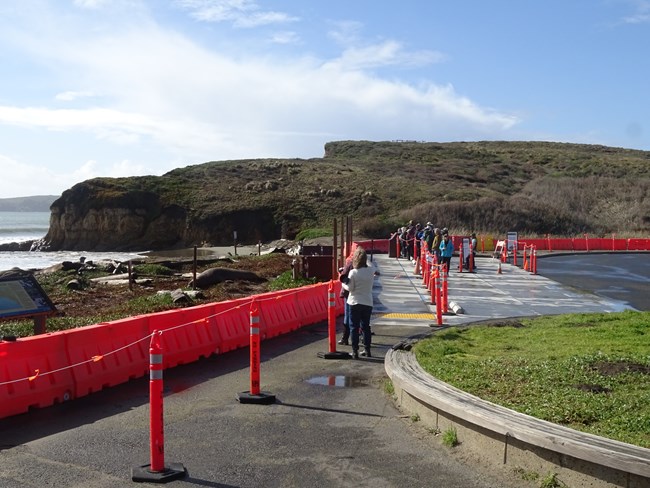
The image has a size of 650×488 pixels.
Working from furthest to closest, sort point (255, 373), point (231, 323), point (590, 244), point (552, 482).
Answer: point (590, 244)
point (231, 323)
point (255, 373)
point (552, 482)

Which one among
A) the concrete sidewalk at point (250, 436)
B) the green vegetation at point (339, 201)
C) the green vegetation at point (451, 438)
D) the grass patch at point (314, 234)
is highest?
the green vegetation at point (339, 201)

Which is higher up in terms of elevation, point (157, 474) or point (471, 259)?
point (471, 259)

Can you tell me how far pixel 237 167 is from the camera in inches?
3595

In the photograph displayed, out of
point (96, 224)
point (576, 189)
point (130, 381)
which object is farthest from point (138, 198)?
point (130, 381)

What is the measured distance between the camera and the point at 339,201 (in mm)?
73312

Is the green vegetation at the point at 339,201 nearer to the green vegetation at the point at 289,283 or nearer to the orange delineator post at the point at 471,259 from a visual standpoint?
the orange delineator post at the point at 471,259

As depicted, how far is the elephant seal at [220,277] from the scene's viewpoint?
23297 millimetres

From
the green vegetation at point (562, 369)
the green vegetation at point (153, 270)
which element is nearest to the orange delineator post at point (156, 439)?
the green vegetation at point (562, 369)

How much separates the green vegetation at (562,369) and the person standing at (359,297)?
2.90 ft

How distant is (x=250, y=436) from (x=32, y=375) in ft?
8.92

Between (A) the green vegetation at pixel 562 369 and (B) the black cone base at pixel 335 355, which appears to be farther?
(B) the black cone base at pixel 335 355

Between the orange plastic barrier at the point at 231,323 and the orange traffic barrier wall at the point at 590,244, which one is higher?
the orange traffic barrier wall at the point at 590,244

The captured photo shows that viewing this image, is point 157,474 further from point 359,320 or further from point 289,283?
point 289,283

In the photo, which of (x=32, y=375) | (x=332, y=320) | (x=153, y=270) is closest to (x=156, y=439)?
(x=32, y=375)
